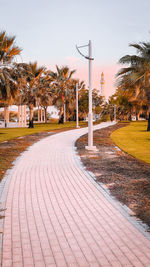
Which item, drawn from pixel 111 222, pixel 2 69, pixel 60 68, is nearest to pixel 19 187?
pixel 111 222

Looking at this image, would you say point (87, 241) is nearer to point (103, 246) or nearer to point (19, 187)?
point (103, 246)

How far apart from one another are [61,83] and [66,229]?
2018 inches

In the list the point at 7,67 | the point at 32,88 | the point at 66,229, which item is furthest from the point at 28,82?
the point at 66,229

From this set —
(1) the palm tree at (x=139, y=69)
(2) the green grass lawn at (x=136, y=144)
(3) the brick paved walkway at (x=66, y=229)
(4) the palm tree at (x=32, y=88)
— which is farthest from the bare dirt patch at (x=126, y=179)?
(4) the palm tree at (x=32, y=88)

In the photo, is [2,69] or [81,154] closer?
[81,154]

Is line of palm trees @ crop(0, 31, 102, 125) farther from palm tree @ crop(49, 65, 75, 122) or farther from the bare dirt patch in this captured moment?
the bare dirt patch

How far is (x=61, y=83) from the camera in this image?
5453 cm

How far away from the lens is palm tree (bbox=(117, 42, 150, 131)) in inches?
1086

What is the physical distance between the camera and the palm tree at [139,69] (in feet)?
90.5

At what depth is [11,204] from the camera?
605cm

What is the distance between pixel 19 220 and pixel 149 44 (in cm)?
2733

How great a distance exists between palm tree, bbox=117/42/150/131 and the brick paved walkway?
21644 millimetres

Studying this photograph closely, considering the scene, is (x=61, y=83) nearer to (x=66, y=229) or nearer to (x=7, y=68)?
(x=7, y=68)

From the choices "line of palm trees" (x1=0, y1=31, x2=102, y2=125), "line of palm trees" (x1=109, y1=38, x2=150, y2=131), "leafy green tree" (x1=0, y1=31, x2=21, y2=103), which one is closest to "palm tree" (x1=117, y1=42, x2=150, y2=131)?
"line of palm trees" (x1=109, y1=38, x2=150, y2=131)
